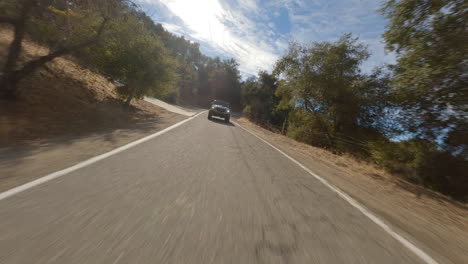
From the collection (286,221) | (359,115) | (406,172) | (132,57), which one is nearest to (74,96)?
(132,57)

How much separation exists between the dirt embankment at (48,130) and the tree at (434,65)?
10343 millimetres

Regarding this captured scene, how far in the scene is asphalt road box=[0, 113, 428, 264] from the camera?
1714 mm

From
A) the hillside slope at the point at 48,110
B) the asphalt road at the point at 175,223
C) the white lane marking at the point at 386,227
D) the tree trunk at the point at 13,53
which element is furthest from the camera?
the tree trunk at the point at 13,53

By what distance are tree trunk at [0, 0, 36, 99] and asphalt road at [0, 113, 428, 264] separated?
6.81 metres

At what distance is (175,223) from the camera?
2262 mm

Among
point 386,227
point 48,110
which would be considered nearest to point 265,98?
point 48,110

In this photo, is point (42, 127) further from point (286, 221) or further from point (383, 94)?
point (383, 94)

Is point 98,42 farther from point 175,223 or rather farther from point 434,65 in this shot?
point 434,65

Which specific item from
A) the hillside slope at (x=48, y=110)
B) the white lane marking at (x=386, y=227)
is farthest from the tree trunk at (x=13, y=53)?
the white lane marking at (x=386, y=227)

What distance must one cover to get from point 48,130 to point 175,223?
20.8ft

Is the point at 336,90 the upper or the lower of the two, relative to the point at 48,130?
upper

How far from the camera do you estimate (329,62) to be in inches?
782

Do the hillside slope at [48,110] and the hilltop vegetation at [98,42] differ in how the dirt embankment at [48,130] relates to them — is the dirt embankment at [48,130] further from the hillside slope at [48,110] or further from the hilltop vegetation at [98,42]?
the hilltop vegetation at [98,42]

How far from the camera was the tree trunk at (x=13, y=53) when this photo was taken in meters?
7.25
